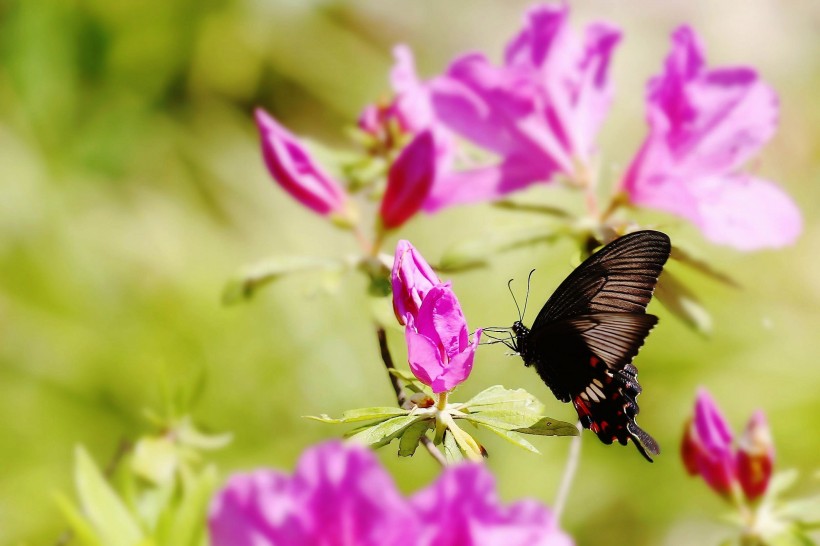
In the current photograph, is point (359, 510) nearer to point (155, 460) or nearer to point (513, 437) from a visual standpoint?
point (513, 437)

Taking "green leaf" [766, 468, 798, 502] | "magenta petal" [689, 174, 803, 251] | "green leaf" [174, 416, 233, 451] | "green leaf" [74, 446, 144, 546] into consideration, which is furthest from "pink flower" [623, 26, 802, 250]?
"green leaf" [74, 446, 144, 546]

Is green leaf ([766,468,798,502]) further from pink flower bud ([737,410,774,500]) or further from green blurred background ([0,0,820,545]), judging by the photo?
green blurred background ([0,0,820,545])

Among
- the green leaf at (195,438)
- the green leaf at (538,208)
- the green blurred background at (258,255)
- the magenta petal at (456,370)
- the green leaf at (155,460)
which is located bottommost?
the green blurred background at (258,255)

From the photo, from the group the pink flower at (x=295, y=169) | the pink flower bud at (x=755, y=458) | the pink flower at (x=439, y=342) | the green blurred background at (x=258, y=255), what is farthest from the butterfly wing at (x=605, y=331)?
the green blurred background at (x=258, y=255)

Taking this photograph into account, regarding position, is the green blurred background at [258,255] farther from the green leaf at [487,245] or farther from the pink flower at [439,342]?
the pink flower at [439,342]

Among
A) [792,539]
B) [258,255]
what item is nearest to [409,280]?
[792,539]

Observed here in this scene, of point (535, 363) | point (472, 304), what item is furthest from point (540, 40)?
point (472, 304)
